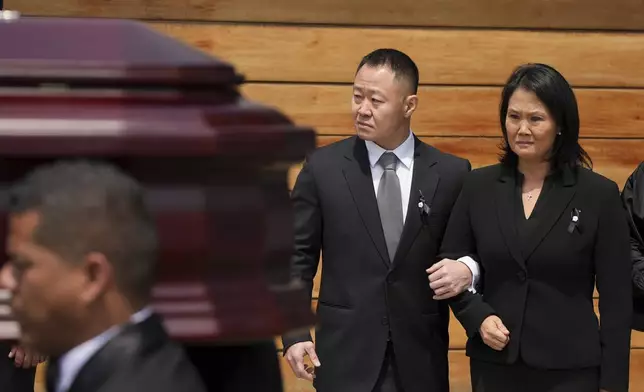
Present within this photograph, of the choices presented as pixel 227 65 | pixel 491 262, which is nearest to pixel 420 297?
pixel 491 262

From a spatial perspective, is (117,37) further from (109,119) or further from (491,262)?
(491,262)

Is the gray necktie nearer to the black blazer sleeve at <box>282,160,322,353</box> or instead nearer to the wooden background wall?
the black blazer sleeve at <box>282,160,322,353</box>

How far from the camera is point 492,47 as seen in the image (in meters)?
5.52

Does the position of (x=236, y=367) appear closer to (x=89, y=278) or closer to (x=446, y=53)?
(x=89, y=278)

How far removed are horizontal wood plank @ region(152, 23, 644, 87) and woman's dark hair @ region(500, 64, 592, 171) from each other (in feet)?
5.84

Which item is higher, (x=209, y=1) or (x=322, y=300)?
(x=209, y=1)

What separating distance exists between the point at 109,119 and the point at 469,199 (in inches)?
91.6

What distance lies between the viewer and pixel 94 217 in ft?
4.61

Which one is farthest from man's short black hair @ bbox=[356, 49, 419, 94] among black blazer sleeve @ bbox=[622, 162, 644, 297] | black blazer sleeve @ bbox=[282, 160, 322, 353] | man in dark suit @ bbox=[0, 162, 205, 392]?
man in dark suit @ bbox=[0, 162, 205, 392]

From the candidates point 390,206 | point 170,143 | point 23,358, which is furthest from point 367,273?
point 170,143

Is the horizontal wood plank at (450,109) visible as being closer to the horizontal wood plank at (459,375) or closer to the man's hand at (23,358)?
the horizontal wood plank at (459,375)

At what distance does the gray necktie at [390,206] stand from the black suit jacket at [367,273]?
0.03 m

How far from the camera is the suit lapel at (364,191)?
12.8 feet

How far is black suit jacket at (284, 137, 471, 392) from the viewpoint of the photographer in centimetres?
387
